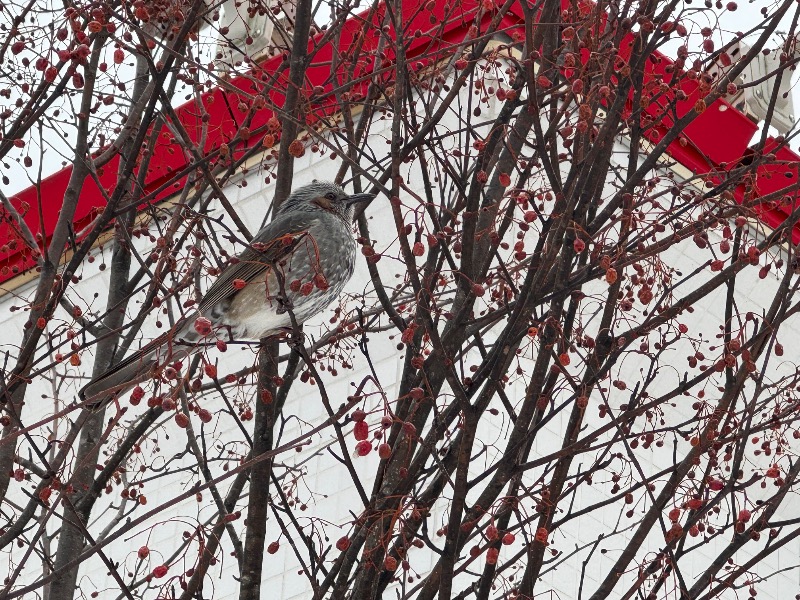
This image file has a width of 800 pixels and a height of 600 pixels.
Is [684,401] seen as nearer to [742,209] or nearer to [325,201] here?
[325,201]

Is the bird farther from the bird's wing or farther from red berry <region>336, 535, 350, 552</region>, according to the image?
red berry <region>336, 535, 350, 552</region>

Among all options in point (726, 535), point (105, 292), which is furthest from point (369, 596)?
point (105, 292)

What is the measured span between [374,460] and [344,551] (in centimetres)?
259

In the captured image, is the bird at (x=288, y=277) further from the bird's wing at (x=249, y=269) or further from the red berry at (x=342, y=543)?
the red berry at (x=342, y=543)

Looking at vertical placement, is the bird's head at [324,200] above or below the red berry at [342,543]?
above

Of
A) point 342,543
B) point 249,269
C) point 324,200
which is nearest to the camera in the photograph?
point 342,543

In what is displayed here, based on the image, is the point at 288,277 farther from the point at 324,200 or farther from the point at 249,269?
the point at 324,200

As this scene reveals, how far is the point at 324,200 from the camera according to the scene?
482cm

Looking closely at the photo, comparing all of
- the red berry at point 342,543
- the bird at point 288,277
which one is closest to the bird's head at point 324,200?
the bird at point 288,277

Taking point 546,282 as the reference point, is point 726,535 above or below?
above

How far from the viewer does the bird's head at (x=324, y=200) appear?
471 cm

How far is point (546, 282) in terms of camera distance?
10.1 feet

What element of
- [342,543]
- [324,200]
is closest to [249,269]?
[324,200]

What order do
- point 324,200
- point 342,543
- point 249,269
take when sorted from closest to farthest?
point 342,543 < point 249,269 < point 324,200
